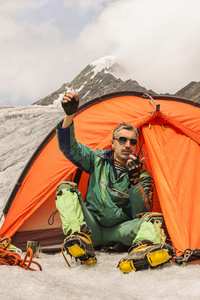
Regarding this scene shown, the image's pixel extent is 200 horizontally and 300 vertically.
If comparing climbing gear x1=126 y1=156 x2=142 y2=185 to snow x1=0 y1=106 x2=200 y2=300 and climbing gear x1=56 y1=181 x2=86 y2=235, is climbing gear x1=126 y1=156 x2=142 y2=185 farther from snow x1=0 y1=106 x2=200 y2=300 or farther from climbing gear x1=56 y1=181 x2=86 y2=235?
snow x1=0 y1=106 x2=200 y2=300

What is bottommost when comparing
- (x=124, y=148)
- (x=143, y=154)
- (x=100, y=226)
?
(x=100, y=226)

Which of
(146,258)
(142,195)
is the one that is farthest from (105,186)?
(146,258)

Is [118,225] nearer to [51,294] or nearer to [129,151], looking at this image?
[129,151]

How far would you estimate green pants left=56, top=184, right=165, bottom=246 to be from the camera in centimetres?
332

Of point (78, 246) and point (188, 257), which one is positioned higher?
point (78, 246)

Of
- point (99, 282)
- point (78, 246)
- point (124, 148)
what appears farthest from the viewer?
point (124, 148)

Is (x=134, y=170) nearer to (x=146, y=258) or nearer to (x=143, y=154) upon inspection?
(x=146, y=258)

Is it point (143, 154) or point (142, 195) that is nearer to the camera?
point (142, 195)

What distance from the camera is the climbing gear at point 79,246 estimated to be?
3.09 meters

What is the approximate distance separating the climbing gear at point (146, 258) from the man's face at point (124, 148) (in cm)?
119

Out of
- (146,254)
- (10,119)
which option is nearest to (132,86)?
(10,119)

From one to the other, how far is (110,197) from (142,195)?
1.34ft

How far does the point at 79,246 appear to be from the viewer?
122 inches

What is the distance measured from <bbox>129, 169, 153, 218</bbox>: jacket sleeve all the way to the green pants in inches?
4.3
